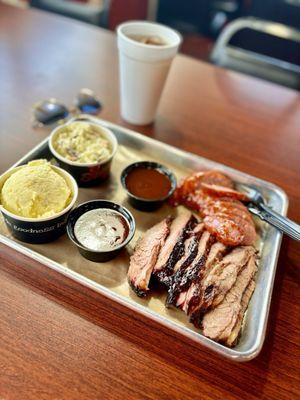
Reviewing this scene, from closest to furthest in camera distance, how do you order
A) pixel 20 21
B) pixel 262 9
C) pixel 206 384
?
pixel 206 384
pixel 20 21
pixel 262 9

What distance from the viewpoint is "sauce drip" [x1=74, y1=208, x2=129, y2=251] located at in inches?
48.3

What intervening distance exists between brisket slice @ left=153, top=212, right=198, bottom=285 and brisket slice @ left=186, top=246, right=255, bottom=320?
0.11 meters

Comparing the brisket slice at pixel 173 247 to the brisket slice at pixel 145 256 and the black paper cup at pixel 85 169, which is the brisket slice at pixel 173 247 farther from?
the black paper cup at pixel 85 169

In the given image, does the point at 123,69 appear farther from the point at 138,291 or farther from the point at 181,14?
the point at 181,14

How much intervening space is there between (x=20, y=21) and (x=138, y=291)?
2265 millimetres

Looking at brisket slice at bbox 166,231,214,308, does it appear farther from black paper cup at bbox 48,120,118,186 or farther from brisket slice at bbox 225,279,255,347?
black paper cup at bbox 48,120,118,186

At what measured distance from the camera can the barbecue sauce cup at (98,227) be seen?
119 cm

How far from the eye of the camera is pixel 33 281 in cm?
117

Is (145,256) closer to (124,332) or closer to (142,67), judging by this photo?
(124,332)

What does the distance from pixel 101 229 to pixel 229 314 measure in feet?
1.60

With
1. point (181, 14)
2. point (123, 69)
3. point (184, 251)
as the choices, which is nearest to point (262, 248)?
point (184, 251)

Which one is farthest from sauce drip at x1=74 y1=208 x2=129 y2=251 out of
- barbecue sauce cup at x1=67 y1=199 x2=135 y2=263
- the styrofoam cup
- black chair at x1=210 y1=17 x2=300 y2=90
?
black chair at x1=210 y1=17 x2=300 y2=90

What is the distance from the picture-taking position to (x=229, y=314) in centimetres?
109

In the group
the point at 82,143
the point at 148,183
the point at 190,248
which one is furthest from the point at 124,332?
the point at 82,143
